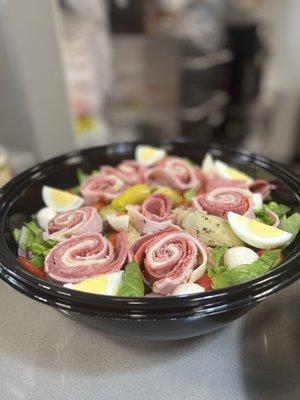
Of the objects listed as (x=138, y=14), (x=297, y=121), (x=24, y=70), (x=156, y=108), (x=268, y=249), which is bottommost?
(x=297, y=121)

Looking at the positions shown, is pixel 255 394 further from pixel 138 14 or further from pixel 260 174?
pixel 138 14

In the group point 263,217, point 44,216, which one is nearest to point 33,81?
point 44,216

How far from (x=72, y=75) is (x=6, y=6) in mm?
879

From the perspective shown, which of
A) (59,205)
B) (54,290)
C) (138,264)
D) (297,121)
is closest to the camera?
(54,290)

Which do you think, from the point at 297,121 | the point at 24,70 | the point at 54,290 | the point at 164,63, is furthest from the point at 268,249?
the point at 297,121

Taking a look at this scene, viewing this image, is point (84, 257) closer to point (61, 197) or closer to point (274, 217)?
point (61, 197)

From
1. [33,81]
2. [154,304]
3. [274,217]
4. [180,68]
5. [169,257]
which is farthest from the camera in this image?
[180,68]

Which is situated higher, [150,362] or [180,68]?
[180,68]

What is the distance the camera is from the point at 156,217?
2.25 feet

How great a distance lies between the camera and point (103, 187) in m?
0.82

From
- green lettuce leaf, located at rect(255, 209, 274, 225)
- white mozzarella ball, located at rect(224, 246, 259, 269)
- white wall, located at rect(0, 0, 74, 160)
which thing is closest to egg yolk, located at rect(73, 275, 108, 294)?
white mozzarella ball, located at rect(224, 246, 259, 269)

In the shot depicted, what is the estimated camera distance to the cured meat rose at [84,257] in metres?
0.58

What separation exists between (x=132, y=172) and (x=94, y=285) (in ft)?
1.29

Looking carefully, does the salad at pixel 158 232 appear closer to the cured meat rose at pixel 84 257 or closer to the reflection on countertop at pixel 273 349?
the cured meat rose at pixel 84 257
